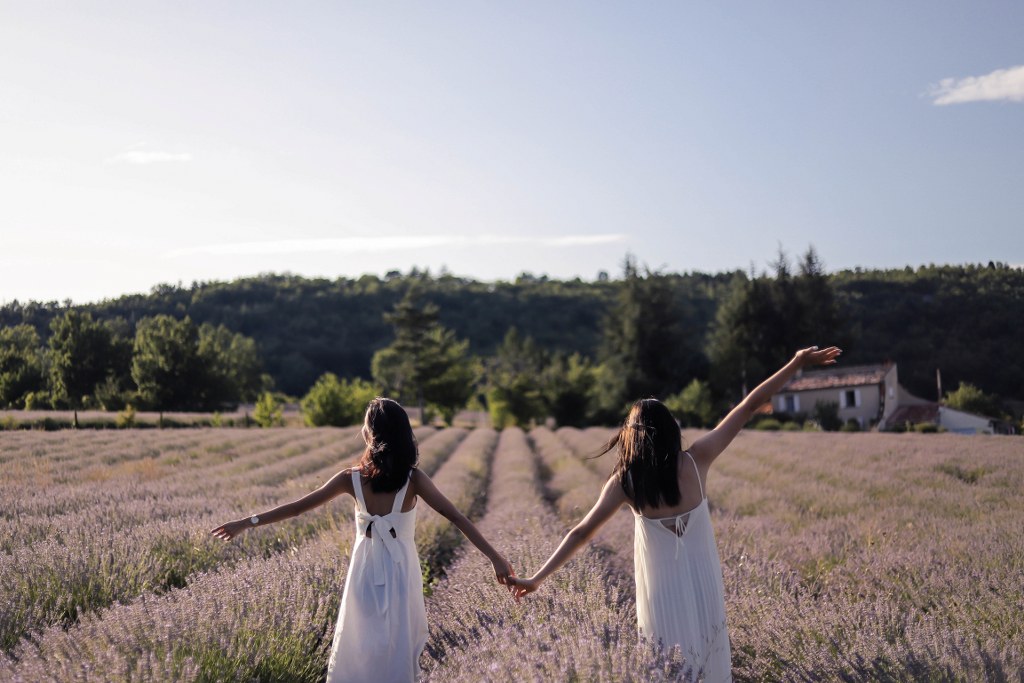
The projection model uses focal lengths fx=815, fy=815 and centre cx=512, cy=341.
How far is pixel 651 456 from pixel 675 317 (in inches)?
1764

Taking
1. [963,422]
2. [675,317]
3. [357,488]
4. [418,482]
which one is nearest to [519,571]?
A: [418,482]

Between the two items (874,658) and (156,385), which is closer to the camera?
(874,658)

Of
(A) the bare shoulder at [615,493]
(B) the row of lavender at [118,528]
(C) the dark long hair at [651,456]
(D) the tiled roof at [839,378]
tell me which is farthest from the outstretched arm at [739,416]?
(D) the tiled roof at [839,378]

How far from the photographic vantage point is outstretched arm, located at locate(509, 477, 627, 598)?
127 inches

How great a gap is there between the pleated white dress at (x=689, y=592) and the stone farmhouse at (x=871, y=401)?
6.48 m

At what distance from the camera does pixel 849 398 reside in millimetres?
24016

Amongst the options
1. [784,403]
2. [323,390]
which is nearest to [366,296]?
[323,390]

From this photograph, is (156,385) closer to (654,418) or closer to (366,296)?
(654,418)

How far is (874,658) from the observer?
2.95 metres

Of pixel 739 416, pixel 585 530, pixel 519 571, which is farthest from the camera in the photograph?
pixel 519 571

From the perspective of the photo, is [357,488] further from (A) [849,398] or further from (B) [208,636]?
(A) [849,398]

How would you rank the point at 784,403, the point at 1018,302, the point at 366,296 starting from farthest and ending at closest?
the point at 366,296
the point at 784,403
the point at 1018,302

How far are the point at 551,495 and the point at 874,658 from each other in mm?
10064

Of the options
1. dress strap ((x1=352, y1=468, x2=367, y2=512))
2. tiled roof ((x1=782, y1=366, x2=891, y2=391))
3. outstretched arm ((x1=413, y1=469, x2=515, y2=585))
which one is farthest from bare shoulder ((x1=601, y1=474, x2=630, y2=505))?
tiled roof ((x1=782, y1=366, x2=891, y2=391))
